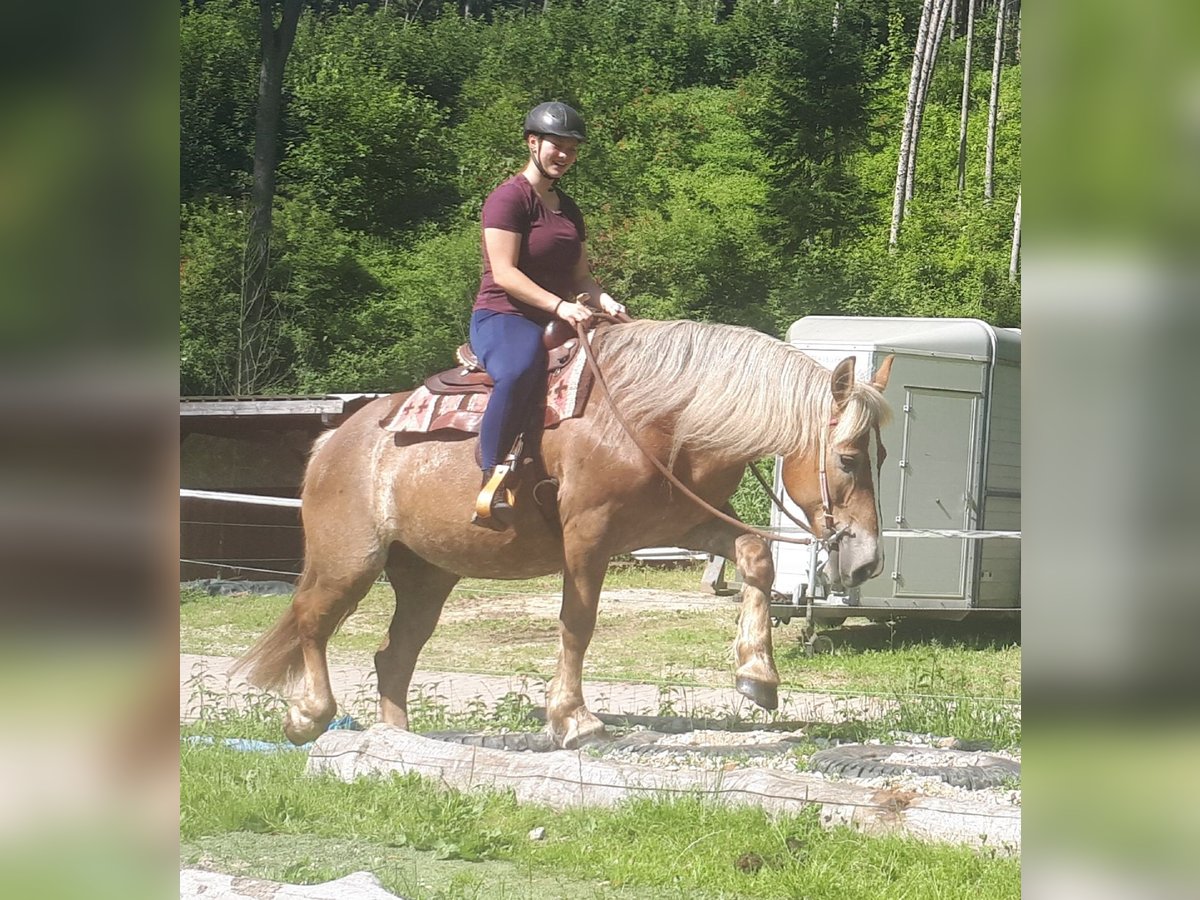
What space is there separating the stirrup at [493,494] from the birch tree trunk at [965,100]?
76.5 inches

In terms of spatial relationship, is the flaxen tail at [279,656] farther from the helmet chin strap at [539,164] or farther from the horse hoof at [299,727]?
the helmet chin strap at [539,164]

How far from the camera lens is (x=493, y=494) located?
537cm

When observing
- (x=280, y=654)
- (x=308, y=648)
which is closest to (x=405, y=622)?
(x=308, y=648)

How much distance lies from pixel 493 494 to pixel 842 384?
1334mm

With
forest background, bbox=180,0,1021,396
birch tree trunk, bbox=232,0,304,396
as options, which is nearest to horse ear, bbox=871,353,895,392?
forest background, bbox=180,0,1021,396

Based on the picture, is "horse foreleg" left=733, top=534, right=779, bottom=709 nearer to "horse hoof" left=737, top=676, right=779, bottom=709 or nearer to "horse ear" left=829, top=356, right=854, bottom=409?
"horse hoof" left=737, top=676, right=779, bottom=709

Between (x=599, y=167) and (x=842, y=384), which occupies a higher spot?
(x=599, y=167)

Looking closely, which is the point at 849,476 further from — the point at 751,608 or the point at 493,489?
the point at 493,489

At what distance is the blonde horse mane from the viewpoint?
5.11m
